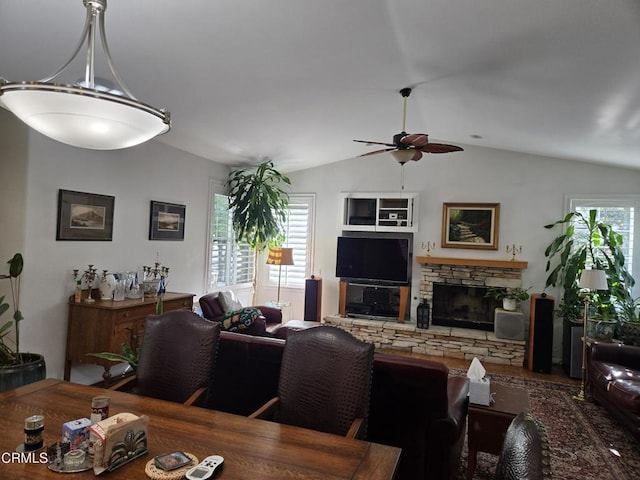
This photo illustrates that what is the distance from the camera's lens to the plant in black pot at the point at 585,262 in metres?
4.95

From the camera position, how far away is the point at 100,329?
12.0 feet

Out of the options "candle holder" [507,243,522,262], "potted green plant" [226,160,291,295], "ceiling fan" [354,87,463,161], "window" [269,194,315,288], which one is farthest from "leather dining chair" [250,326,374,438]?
"window" [269,194,315,288]

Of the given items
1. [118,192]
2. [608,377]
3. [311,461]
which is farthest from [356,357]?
[118,192]

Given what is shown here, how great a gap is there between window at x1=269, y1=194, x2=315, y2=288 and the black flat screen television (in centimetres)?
68

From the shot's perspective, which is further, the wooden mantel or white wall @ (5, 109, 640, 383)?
the wooden mantel

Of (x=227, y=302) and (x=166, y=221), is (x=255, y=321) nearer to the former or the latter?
(x=227, y=302)

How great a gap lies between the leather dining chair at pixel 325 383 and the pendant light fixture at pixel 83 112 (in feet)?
4.24

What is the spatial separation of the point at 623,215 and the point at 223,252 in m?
5.71

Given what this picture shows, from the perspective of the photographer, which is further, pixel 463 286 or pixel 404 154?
pixel 463 286

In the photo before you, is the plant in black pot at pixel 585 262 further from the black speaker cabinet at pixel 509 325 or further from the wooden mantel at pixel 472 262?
the black speaker cabinet at pixel 509 325

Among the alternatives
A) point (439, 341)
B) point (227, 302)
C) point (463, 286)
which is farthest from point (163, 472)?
point (463, 286)

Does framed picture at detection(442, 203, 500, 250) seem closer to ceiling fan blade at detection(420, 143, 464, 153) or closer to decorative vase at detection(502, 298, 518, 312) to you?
decorative vase at detection(502, 298, 518, 312)

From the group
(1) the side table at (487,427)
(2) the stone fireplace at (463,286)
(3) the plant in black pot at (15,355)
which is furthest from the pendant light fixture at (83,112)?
(2) the stone fireplace at (463,286)

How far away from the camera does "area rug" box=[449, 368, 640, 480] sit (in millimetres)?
2742
